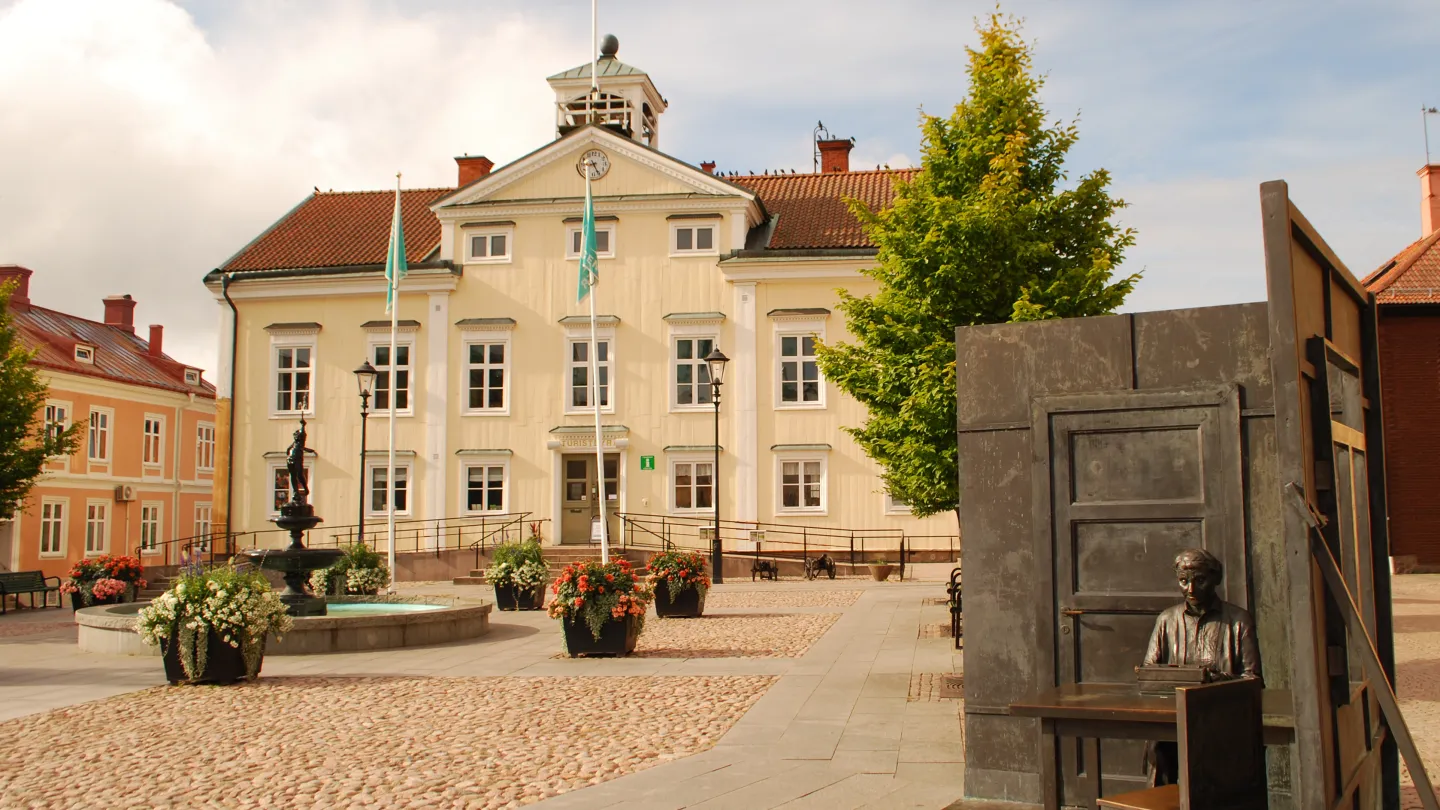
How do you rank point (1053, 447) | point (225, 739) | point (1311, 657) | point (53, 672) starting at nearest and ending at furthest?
point (1311, 657) < point (1053, 447) < point (225, 739) < point (53, 672)

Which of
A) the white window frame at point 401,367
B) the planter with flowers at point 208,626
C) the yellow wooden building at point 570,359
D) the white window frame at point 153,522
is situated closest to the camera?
the planter with flowers at point 208,626

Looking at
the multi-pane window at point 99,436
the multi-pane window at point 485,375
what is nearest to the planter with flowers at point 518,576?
the multi-pane window at point 485,375

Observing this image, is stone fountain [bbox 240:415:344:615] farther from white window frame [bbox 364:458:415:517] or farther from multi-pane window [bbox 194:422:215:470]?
multi-pane window [bbox 194:422:215:470]

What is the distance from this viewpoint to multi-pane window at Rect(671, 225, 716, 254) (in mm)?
34812

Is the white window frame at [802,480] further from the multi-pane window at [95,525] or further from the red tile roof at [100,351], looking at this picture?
the multi-pane window at [95,525]

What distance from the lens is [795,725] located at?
31.6ft

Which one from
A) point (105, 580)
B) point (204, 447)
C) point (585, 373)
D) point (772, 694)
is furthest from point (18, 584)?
point (204, 447)

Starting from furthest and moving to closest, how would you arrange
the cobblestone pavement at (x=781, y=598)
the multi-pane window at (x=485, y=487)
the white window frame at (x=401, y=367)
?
the white window frame at (x=401, y=367) < the multi-pane window at (x=485, y=487) < the cobblestone pavement at (x=781, y=598)

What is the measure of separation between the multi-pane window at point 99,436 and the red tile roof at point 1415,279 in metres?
42.7

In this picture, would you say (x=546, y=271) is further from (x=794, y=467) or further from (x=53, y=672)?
(x=53, y=672)

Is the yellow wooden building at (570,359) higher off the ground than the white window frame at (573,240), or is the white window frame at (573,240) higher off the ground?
the white window frame at (573,240)

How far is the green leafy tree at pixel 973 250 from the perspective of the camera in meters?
13.5

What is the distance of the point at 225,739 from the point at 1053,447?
6.76 m

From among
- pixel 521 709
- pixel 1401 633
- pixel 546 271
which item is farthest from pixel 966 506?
pixel 546 271
